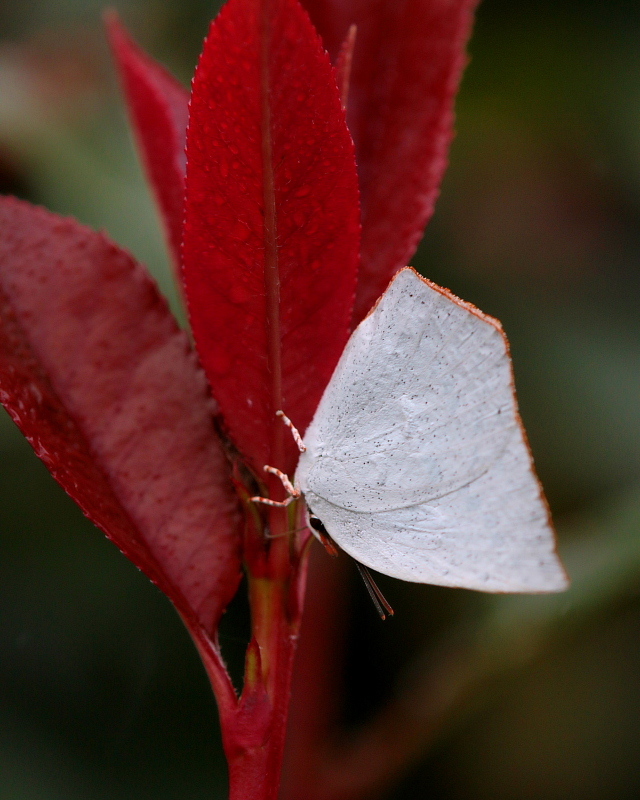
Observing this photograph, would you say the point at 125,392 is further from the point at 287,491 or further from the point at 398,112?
the point at 398,112

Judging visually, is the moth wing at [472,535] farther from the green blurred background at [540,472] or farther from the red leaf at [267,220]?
the green blurred background at [540,472]

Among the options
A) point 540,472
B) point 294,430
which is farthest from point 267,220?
point 540,472

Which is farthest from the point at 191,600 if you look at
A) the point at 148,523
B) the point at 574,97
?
the point at 574,97

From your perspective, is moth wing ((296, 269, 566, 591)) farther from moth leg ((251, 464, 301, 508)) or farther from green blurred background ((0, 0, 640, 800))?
green blurred background ((0, 0, 640, 800))

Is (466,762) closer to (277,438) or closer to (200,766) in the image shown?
(200,766)

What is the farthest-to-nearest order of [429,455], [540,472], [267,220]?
[540,472], [429,455], [267,220]

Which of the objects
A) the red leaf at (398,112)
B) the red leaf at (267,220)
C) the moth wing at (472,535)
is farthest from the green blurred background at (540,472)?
the red leaf at (398,112)
